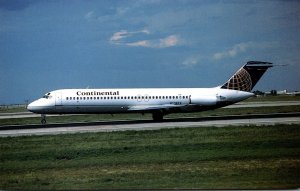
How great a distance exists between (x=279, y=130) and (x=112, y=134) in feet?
27.6

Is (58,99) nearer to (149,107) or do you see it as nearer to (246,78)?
(149,107)

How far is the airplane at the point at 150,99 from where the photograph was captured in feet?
101

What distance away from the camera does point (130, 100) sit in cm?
3114

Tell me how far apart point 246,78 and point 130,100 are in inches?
358

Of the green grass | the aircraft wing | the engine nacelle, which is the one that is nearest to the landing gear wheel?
the aircraft wing

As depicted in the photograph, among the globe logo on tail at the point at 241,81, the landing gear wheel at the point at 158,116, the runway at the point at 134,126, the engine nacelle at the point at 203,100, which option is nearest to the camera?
the runway at the point at 134,126

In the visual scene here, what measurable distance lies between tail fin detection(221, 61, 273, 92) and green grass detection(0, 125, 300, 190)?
11.3 m

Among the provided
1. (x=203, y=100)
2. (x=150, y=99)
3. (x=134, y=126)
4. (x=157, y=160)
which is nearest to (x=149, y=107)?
(x=150, y=99)

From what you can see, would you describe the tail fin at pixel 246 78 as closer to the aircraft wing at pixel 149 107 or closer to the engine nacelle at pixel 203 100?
the engine nacelle at pixel 203 100

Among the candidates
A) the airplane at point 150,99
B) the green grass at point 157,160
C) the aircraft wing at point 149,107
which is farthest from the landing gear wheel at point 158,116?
the green grass at point 157,160

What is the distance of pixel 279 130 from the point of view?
20859mm

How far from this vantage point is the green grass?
1238 centimetres

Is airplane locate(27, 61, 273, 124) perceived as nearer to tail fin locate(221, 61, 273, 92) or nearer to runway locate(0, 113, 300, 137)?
tail fin locate(221, 61, 273, 92)

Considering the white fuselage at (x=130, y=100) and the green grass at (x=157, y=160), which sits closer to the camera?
the green grass at (x=157, y=160)
